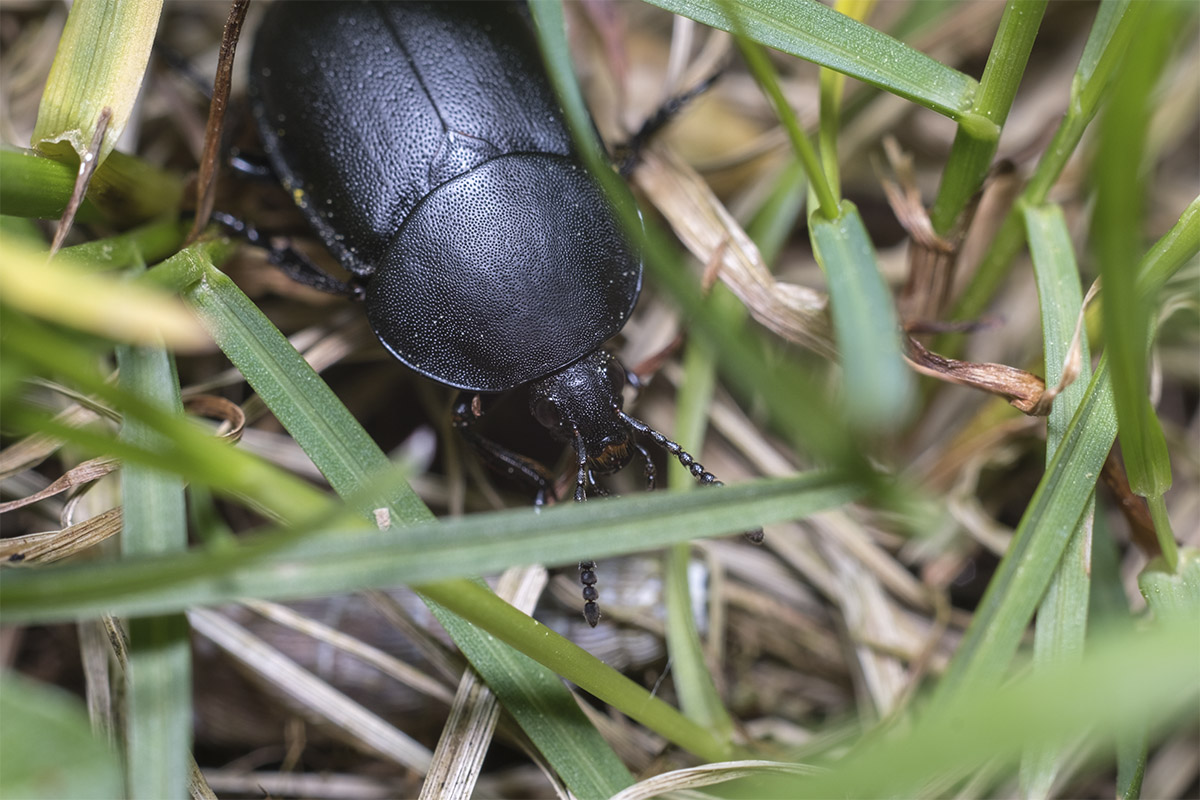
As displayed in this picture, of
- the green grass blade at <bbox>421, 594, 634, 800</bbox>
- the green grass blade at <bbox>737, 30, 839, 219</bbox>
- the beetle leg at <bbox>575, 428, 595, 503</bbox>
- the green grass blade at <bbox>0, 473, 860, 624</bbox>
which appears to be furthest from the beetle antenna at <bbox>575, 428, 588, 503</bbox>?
the green grass blade at <bbox>737, 30, 839, 219</bbox>

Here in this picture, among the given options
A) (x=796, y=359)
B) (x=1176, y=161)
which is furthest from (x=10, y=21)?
(x=1176, y=161)

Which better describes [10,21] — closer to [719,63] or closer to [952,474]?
[719,63]

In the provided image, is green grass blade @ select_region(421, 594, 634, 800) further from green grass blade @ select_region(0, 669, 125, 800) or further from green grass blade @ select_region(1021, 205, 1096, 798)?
green grass blade @ select_region(1021, 205, 1096, 798)

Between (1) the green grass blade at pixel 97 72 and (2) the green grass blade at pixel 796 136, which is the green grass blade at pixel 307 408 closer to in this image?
(1) the green grass blade at pixel 97 72

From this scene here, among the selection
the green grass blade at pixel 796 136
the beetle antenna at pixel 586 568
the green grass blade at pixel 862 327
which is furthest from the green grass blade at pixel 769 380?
the beetle antenna at pixel 586 568

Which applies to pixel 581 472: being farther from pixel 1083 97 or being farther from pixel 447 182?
pixel 1083 97
